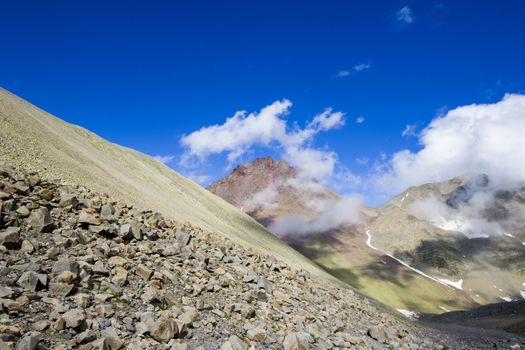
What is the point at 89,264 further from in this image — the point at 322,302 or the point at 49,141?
the point at 49,141

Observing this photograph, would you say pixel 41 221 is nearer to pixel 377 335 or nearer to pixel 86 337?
pixel 86 337

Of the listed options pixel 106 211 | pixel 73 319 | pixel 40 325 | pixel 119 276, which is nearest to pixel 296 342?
pixel 119 276

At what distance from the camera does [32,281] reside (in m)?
13.8

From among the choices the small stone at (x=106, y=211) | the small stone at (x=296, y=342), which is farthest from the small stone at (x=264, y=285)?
the small stone at (x=106, y=211)

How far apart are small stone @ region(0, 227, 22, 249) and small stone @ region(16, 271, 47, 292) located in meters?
2.62

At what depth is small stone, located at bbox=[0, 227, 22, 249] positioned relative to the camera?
15711 millimetres

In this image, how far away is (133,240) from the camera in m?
21.6

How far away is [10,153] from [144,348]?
2546cm

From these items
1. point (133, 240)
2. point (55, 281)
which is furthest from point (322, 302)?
point (55, 281)

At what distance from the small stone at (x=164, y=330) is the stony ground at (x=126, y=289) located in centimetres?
4

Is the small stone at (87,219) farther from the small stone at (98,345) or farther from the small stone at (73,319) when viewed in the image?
the small stone at (98,345)

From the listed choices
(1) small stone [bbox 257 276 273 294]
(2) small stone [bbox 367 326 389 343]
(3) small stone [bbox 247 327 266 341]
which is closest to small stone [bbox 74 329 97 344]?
(3) small stone [bbox 247 327 266 341]

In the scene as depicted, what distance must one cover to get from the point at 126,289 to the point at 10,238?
536 cm

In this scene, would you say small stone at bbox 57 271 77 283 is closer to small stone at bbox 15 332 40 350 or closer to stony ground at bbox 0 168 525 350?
stony ground at bbox 0 168 525 350
